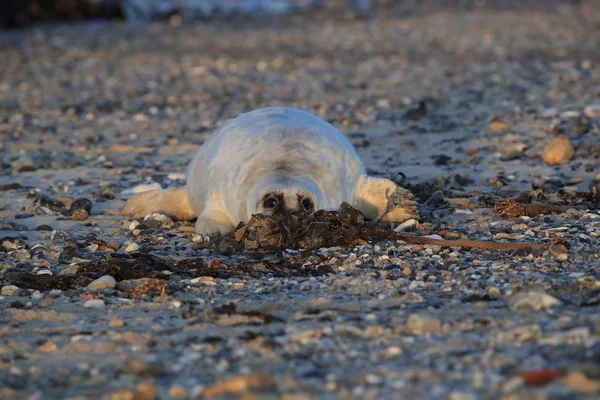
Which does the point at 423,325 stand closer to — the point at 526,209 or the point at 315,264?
the point at 315,264

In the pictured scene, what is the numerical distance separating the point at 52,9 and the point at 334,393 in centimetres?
2367

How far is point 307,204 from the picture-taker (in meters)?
5.71

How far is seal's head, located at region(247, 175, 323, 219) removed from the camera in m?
5.67

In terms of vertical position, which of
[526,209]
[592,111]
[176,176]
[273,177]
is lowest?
[176,176]

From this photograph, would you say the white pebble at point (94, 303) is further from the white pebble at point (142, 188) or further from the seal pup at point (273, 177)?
the white pebble at point (142, 188)

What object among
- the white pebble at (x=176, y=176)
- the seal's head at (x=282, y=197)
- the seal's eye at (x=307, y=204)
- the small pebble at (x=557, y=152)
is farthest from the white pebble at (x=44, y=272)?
the small pebble at (x=557, y=152)

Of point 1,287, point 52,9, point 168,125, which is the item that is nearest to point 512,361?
point 1,287

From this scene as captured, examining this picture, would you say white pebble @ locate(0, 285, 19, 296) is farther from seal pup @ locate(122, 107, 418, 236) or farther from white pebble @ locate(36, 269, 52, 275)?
seal pup @ locate(122, 107, 418, 236)

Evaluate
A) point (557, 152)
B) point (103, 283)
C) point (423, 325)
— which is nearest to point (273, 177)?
point (103, 283)

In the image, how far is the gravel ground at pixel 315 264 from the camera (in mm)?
3656

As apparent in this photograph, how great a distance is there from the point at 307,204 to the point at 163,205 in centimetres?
155

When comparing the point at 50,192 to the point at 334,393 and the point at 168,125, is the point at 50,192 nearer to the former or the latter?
the point at 168,125

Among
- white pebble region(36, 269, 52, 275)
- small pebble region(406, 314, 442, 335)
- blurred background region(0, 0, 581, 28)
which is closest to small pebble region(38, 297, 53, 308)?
white pebble region(36, 269, 52, 275)

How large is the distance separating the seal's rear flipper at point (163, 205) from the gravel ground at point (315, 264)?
4.9 inches
